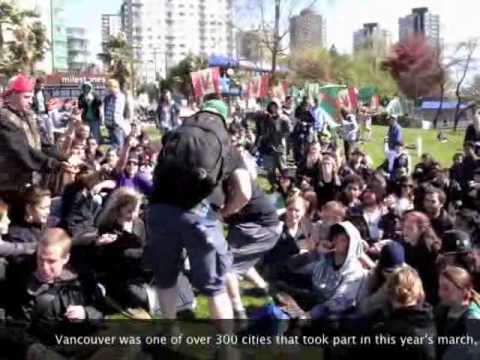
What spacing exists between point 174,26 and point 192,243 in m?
158

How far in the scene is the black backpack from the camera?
14.5ft

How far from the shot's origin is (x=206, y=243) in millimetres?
4480

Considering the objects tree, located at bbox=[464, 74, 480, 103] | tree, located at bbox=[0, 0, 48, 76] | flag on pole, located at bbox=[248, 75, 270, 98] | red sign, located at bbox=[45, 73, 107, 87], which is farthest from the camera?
tree, located at bbox=[464, 74, 480, 103]

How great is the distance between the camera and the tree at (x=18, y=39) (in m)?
37.8

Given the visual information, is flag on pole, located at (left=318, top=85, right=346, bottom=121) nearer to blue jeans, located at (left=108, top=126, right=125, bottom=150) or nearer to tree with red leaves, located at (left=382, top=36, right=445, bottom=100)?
blue jeans, located at (left=108, top=126, right=125, bottom=150)

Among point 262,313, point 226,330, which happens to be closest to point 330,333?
point 262,313

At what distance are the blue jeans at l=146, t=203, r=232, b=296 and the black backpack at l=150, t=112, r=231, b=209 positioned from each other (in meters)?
0.07

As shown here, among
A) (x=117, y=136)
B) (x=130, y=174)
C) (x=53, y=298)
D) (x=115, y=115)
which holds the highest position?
(x=115, y=115)

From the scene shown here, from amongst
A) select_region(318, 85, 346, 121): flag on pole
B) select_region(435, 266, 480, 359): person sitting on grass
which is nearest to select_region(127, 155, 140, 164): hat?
select_region(435, 266, 480, 359): person sitting on grass

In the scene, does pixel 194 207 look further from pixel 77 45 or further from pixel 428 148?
pixel 77 45

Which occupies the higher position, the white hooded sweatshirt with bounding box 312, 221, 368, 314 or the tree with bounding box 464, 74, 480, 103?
the tree with bounding box 464, 74, 480, 103

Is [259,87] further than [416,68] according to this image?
No

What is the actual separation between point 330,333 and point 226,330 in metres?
0.82

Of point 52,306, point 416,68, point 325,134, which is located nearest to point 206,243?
point 52,306
